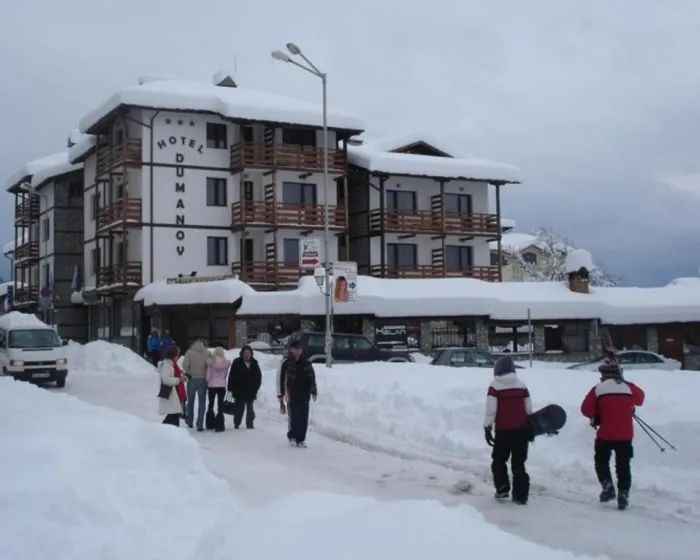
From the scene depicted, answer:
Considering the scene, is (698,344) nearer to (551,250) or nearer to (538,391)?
(538,391)

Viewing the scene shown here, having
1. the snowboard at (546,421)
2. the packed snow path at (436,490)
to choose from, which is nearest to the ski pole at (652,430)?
the packed snow path at (436,490)

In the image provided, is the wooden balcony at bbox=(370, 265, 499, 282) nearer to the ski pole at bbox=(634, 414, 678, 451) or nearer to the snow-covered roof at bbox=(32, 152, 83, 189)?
the snow-covered roof at bbox=(32, 152, 83, 189)

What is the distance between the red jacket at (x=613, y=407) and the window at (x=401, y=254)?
36.4 meters

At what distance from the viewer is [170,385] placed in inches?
567

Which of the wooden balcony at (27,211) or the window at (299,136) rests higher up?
the window at (299,136)

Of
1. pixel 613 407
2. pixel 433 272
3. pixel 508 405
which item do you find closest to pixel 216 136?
pixel 433 272

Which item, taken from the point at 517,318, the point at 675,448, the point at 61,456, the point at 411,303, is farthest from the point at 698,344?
the point at 61,456

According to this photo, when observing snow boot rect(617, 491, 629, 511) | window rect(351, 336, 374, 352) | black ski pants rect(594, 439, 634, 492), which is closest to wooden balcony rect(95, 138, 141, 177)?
window rect(351, 336, 374, 352)

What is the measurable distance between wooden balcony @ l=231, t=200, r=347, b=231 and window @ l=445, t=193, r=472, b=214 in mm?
8198

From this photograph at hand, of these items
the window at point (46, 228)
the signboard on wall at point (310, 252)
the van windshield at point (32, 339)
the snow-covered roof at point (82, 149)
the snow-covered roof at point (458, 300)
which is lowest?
the van windshield at point (32, 339)

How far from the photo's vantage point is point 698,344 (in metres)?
40.3

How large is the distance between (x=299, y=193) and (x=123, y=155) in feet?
30.5

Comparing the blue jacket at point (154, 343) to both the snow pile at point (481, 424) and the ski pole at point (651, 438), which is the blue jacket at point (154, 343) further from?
the ski pole at point (651, 438)

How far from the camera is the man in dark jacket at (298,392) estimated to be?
14.2 meters
